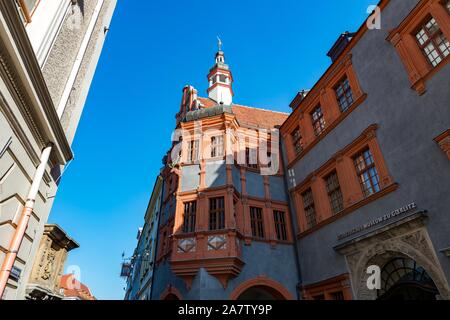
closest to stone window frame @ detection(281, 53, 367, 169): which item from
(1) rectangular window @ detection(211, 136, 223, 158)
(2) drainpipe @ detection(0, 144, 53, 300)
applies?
(1) rectangular window @ detection(211, 136, 223, 158)

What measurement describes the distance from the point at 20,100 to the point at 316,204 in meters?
12.6

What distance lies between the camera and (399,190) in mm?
9969

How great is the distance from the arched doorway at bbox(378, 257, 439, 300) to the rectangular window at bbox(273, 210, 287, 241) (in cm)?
578

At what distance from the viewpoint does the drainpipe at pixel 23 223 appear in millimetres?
4414

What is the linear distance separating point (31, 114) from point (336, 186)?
39.6 feet

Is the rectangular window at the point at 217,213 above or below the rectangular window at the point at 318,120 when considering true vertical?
below

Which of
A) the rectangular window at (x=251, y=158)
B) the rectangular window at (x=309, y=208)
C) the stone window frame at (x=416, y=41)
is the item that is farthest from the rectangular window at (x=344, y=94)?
the rectangular window at (x=251, y=158)

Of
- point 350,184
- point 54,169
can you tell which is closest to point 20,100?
point 54,169

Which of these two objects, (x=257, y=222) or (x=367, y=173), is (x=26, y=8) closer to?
(x=367, y=173)

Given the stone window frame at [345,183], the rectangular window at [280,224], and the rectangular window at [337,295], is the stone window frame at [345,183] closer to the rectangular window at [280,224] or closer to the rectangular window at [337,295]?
the rectangular window at [280,224]

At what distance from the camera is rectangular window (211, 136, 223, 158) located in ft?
55.3

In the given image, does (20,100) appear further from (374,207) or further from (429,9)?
(429,9)

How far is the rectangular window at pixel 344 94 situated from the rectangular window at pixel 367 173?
2491mm

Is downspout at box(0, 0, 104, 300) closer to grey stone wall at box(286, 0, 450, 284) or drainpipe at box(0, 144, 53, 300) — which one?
drainpipe at box(0, 144, 53, 300)
